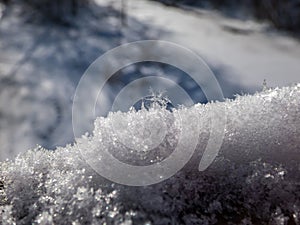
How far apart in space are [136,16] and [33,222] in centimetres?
705

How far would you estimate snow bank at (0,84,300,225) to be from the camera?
2.86 ft

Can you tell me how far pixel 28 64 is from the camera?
19.2 feet

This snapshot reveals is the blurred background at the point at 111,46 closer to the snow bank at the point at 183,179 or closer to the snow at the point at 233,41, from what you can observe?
the snow at the point at 233,41

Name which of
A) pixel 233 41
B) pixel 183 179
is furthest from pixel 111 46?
pixel 183 179

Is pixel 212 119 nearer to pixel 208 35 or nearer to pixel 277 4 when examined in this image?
pixel 208 35

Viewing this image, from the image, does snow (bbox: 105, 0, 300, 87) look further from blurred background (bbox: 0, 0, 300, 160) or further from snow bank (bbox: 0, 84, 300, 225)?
snow bank (bbox: 0, 84, 300, 225)

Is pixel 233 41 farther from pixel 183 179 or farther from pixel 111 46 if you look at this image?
Result: pixel 183 179

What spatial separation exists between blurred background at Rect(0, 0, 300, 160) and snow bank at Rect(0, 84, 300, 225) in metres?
2.89

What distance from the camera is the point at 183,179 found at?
941 mm

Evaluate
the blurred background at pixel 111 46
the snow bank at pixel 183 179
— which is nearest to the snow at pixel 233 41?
the blurred background at pixel 111 46

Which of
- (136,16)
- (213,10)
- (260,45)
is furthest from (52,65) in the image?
(213,10)

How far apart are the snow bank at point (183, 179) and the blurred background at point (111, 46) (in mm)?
2894

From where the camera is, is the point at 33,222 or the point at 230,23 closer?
the point at 33,222

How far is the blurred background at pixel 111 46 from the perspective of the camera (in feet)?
15.9
